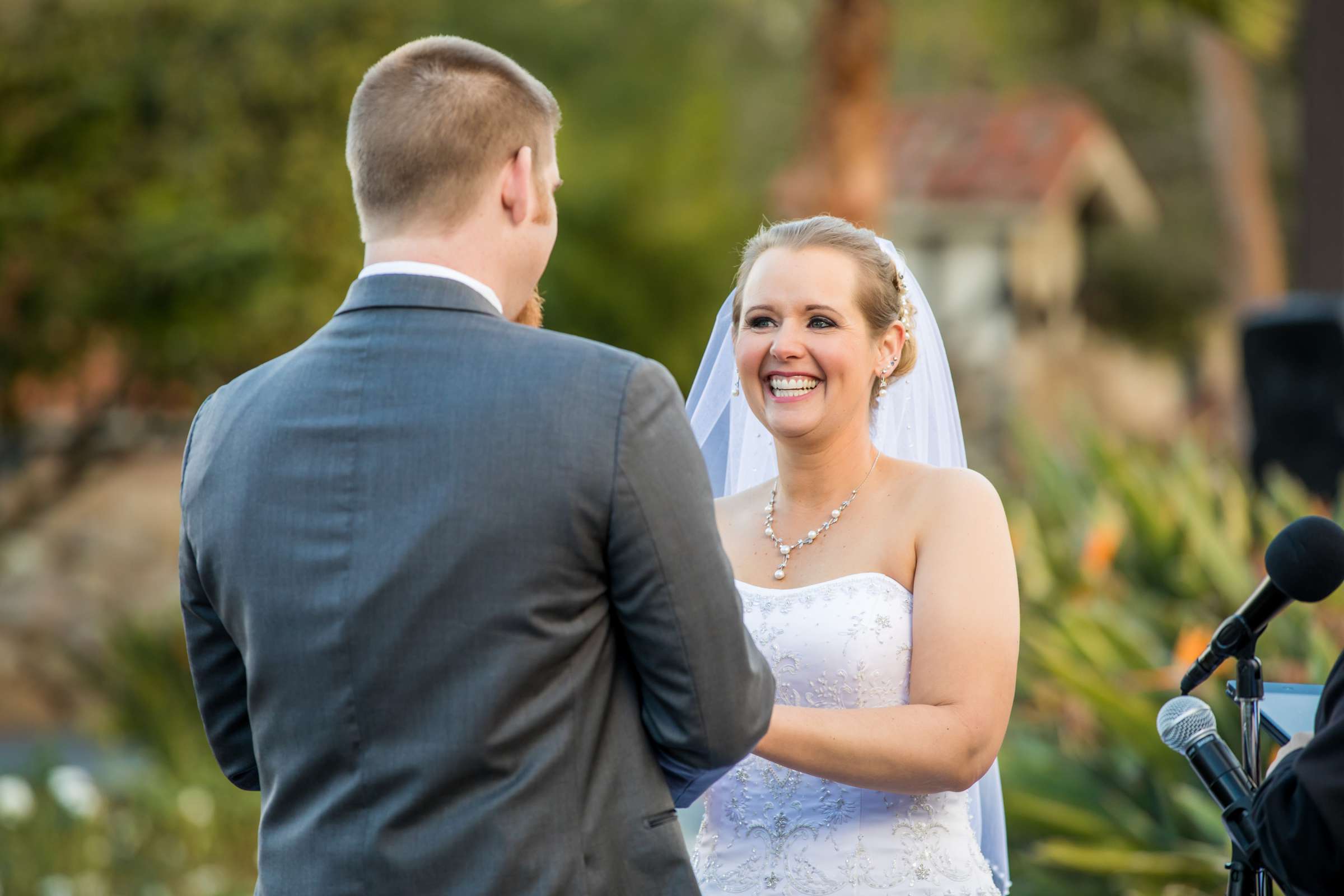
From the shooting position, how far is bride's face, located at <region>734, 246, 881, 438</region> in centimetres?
279

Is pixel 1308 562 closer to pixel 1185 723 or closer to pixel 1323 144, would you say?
pixel 1185 723

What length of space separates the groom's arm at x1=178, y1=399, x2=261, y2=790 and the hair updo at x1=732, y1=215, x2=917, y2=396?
4.11ft

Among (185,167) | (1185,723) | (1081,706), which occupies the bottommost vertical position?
(1081,706)

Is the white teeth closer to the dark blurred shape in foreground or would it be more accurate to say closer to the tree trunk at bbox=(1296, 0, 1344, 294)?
the dark blurred shape in foreground

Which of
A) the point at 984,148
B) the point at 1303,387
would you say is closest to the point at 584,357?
the point at 1303,387

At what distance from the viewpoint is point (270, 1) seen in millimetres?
9984

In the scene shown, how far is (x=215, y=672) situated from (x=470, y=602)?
0.59m

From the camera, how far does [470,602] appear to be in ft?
5.91

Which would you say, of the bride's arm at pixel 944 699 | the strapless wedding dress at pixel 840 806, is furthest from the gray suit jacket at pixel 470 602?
the strapless wedding dress at pixel 840 806

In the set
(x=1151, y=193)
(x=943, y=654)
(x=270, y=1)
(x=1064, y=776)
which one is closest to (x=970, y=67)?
(x=1151, y=193)

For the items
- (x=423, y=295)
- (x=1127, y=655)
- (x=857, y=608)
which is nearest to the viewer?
(x=423, y=295)

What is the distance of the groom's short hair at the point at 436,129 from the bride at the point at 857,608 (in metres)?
0.98

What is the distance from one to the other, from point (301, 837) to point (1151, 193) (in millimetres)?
27237

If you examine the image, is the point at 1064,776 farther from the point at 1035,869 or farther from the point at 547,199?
the point at 547,199
